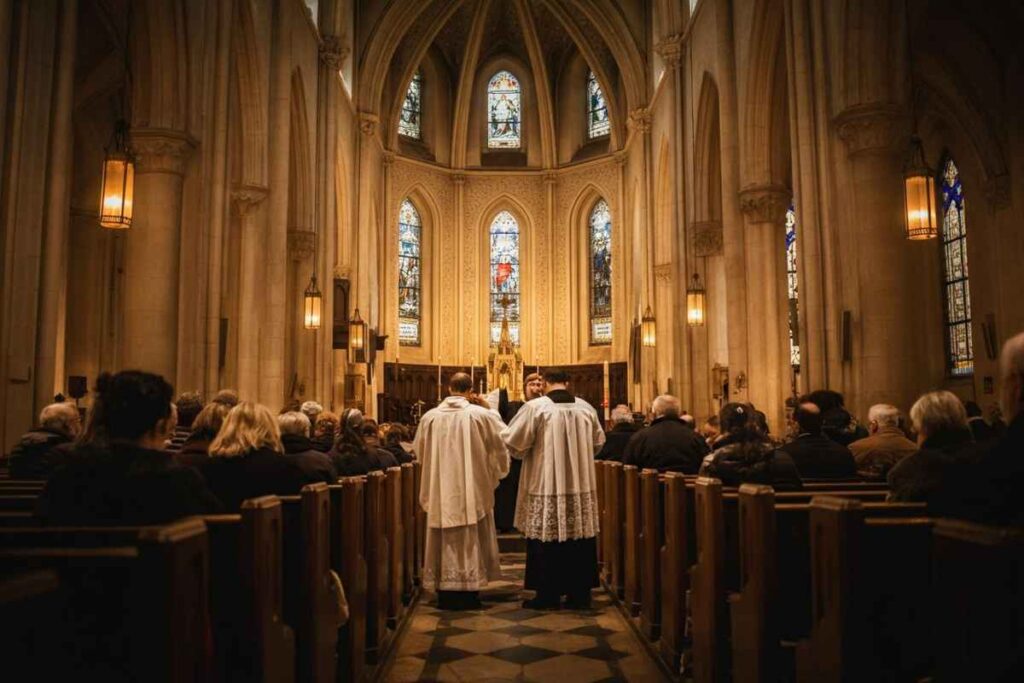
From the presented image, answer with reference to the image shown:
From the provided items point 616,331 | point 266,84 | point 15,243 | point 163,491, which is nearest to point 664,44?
point 266,84

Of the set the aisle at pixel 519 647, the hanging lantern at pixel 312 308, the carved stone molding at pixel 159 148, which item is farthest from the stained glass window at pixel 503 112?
the aisle at pixel 519 647

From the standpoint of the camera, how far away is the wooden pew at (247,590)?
11.2ft

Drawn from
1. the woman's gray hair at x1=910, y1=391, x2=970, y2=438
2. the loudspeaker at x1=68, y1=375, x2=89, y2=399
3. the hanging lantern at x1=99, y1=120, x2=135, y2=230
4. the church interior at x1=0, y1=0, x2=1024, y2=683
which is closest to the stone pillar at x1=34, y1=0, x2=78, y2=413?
the church interior at x1=0, y1=0, x2=1024, y2=683

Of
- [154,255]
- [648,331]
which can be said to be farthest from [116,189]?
[648,331]

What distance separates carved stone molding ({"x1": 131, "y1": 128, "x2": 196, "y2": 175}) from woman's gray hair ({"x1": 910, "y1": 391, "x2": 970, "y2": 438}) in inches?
413

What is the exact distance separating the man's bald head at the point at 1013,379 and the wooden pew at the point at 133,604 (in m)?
2.75

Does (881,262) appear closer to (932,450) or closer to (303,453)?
(932,450)

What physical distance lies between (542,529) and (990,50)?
1522 centimetres

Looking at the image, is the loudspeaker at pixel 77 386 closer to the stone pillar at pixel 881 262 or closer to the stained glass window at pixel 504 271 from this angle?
the stone pillar at pixel 881 262

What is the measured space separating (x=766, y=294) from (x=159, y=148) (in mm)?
9728

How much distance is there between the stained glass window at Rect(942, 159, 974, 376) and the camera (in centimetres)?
2006

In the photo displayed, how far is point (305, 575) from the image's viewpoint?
4.17m

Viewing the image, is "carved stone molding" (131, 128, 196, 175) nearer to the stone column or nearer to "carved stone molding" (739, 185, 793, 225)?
the stone column

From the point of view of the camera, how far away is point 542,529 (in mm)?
7957
